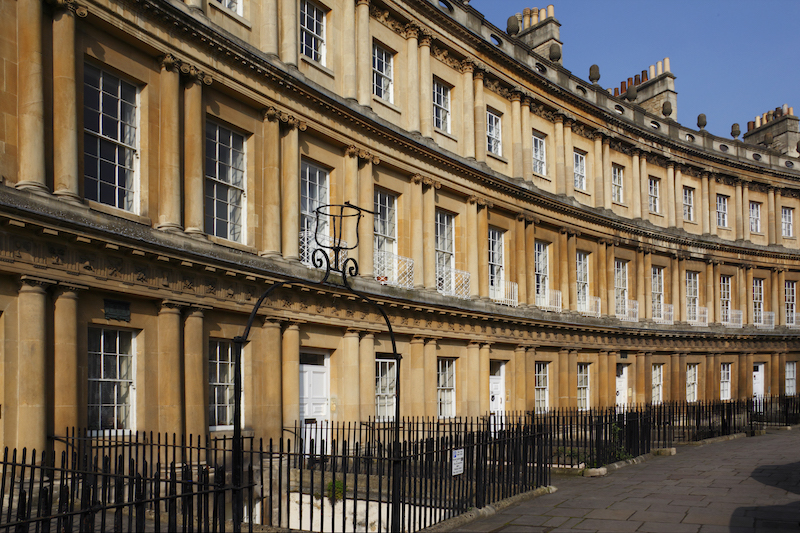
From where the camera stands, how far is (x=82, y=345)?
1108cm

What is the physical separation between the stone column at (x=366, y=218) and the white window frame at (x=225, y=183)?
354cm

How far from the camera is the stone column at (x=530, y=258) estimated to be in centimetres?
2410

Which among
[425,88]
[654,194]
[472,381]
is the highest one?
[425,88]

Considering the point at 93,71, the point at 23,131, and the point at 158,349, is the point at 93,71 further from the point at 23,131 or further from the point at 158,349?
the point at 158,349

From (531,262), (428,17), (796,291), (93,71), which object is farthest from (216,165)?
(796,291)

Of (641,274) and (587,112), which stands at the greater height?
(587,112)

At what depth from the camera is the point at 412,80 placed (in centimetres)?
1986

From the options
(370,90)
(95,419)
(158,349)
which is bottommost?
(95,419)

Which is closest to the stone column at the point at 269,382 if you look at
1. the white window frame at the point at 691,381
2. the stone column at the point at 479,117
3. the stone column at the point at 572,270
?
the stone column at the point at 479,117

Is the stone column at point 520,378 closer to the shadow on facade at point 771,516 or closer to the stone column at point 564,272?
the stone column at point 564,272

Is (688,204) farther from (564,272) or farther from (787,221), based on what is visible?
(564,272)

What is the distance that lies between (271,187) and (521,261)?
1097 cm

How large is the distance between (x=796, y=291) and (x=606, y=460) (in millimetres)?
25357

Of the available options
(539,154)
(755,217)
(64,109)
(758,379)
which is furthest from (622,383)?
(64,109)
